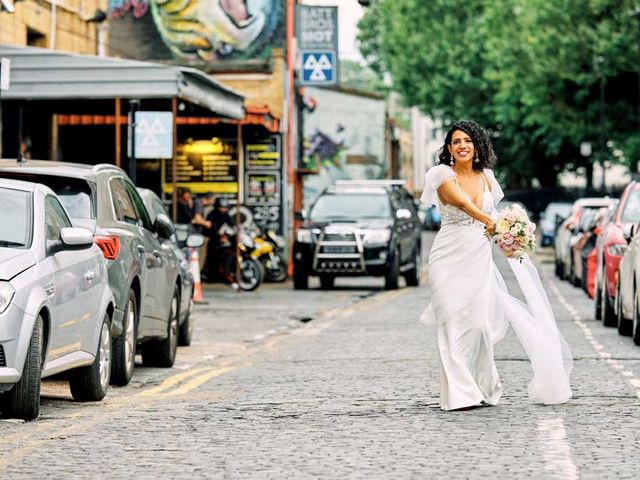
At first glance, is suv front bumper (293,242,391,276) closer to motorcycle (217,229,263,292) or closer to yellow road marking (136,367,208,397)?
motorcycle (217,229,263,292)

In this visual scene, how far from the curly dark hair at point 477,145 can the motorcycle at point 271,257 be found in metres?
21.0

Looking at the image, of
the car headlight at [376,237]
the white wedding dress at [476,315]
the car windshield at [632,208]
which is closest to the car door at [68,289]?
the white wedding dress at [476,315]

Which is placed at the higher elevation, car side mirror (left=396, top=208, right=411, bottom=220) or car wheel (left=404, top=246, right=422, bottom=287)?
car side mirror (left=396, top=208, right=411, bottom=220)

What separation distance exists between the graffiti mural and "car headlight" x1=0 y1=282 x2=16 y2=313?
91.4ft

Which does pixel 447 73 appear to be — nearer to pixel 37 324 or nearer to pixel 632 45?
pixel 632 45

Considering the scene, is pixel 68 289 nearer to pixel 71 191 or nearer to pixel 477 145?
pixel 71 191

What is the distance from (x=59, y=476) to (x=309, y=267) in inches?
861

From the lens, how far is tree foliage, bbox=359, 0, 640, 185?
175 feet

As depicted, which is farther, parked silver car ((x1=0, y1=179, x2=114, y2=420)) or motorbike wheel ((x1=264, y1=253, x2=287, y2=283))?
motorbike wheel ((x1=264, y1=253, x2=287, y2=283))

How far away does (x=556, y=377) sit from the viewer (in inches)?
453

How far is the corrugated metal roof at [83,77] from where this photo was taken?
22.7 metres

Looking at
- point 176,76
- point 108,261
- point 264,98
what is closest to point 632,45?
point 264,98

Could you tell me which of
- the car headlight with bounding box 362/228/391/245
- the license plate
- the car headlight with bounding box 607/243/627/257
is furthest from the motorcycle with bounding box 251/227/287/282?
the car headlight with bounding box 607/243/627/257

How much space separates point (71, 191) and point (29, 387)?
124 inches
